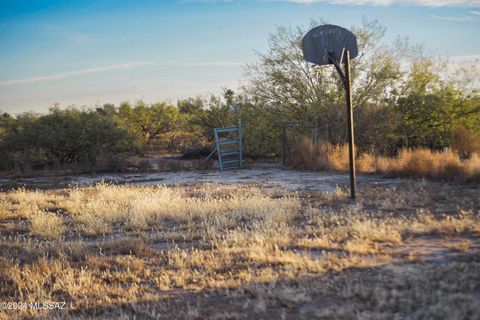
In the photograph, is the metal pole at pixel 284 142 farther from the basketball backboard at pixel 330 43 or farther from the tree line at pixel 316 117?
the basketball backboard at pixel 330 43

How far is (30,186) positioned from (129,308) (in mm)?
13157

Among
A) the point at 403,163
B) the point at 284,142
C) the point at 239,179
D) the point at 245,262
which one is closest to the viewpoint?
the point at 245,262

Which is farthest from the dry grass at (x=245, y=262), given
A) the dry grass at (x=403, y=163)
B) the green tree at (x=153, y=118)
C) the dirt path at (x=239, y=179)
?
the green tree at (x=153, y=118)

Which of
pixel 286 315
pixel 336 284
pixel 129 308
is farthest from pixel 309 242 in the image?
pixel 129 308

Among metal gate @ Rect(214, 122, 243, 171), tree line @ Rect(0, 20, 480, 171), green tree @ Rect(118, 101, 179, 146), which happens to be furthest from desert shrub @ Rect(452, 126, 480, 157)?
green tree @ Rect(118, 101, 179, 146)

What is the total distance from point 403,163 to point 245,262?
876 cm

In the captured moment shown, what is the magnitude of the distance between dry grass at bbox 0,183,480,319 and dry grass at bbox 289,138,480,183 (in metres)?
1.98

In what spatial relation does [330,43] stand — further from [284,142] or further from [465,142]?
[284,142]

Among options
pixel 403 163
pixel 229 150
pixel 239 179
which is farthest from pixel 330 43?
pixel 229 150

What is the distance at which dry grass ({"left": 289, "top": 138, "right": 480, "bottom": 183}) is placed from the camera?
10.3 m

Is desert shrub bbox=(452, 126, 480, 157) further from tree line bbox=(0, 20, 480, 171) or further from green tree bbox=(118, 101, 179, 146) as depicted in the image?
green tree bbox=(118, 101, 179, 146)

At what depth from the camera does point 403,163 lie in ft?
39.1

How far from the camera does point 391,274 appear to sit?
3.94m

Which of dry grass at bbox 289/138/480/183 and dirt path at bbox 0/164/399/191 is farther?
dirt path at bbox 0/164/399/191
